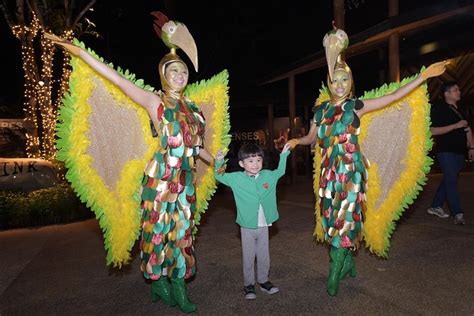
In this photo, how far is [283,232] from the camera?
573cm

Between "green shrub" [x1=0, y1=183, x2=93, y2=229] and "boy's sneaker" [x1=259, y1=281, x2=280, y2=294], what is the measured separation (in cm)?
497

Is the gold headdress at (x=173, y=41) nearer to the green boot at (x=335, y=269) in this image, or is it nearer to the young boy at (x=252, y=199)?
the young boy at (x=252, y=199)

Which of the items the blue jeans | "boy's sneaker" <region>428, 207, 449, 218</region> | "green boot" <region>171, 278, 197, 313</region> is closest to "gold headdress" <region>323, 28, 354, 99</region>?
"green boot" <region>171, 278, 197, 313</region>

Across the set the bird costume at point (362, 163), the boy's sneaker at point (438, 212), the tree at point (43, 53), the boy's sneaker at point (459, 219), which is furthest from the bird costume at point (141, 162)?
the tree at point (43, 53)

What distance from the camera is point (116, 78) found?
120 inches

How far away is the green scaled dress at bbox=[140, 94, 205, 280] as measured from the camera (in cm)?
311

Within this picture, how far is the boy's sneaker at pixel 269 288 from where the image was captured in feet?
11.5

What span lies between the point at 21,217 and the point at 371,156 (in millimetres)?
5822

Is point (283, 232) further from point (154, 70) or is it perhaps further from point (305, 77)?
point (154, 70)

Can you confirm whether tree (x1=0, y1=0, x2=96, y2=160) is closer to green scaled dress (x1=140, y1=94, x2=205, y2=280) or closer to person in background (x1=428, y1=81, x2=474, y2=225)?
green scaled dress (x1=140, y1=94, x2=205, y2=280)

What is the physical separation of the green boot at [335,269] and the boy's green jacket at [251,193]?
564 mm

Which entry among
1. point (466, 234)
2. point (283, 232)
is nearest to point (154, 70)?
point (283, 232)

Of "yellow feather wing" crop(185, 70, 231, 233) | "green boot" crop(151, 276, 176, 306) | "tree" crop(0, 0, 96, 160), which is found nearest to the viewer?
"green boot" crop(151, 276, 176, 306)

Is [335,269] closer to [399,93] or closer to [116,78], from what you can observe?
[399,93]
